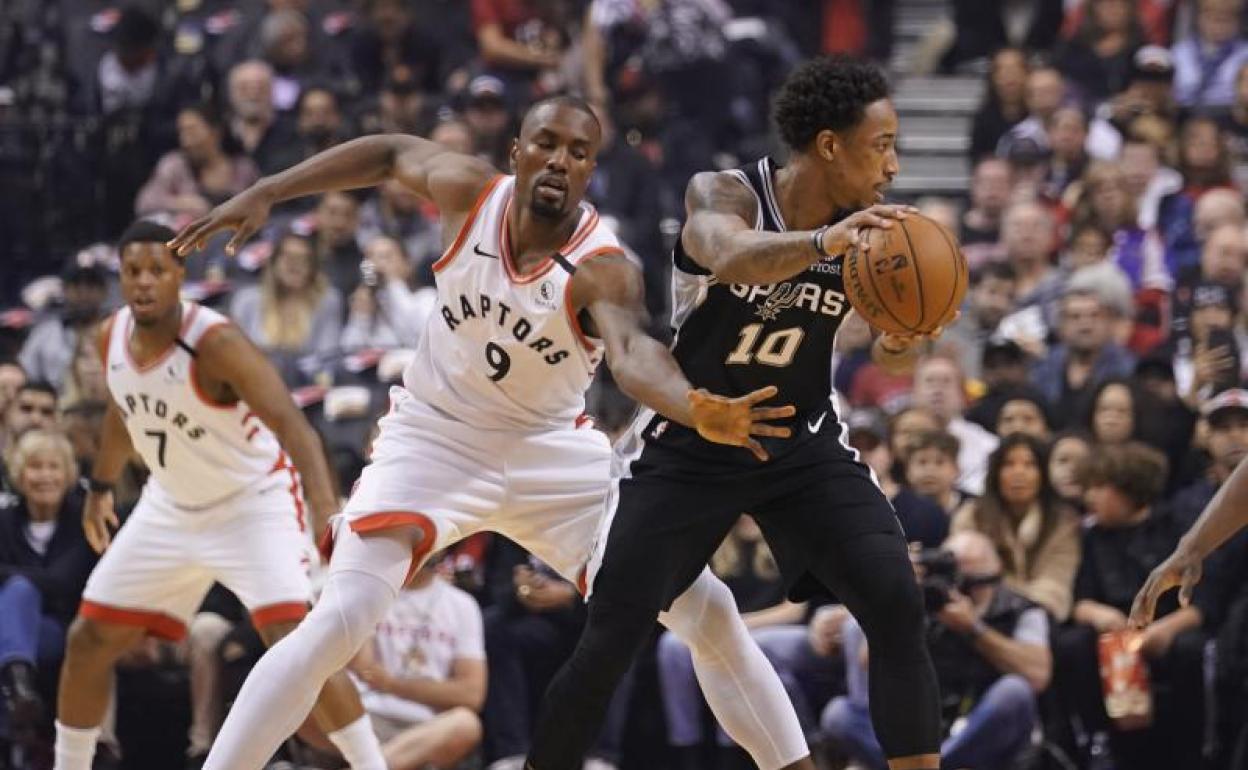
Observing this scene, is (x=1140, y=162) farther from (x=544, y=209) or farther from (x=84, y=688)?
(x=84, y=688)

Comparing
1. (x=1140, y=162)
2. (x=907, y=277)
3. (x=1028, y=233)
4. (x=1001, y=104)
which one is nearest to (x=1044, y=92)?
(x=1001, y=104)

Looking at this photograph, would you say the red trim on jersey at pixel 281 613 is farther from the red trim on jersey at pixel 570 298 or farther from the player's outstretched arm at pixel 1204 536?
the player's outstretched arm at pixel 1204 536

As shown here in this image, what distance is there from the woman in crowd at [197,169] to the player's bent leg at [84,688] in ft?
20.3

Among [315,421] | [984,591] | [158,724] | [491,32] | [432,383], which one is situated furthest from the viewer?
[491,32]

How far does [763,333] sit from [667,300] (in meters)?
6.61

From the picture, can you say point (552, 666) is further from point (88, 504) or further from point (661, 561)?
point (661, 561)

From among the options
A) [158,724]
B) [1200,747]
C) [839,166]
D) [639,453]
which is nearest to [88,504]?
[158,724]

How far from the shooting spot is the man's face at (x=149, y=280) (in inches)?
311

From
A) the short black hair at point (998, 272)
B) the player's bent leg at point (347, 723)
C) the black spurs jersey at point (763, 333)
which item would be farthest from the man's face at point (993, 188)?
the black spurs jersey at point (763, 333)

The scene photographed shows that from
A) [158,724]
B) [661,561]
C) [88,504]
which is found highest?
[661,561]

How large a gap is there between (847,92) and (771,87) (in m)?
9.11

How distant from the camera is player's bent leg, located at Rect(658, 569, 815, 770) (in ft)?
21.8

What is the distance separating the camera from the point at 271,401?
7695mm

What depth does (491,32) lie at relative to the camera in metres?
14.9
